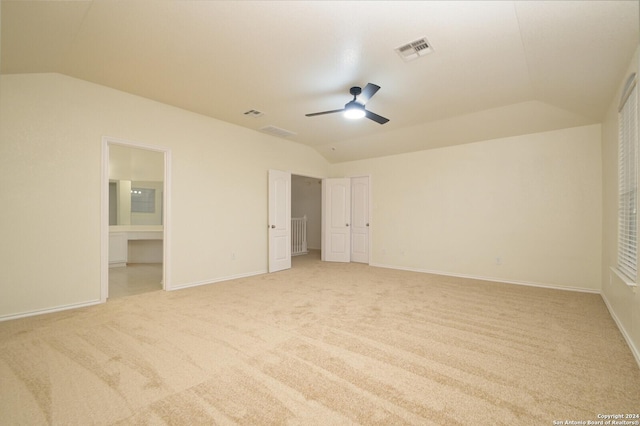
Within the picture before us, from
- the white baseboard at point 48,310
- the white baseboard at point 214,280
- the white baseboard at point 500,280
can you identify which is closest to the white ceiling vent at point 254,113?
the white baseboard at point 214,280

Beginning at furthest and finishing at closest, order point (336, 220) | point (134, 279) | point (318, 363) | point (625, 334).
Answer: point (336, 220) < point (134, 279) < point (625, 334) < point (318, 363)

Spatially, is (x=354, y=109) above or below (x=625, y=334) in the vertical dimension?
above

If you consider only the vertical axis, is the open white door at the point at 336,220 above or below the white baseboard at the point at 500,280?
above

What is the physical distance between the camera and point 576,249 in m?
4.61

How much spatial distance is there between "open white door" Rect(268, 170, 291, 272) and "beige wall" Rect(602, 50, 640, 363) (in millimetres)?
5233

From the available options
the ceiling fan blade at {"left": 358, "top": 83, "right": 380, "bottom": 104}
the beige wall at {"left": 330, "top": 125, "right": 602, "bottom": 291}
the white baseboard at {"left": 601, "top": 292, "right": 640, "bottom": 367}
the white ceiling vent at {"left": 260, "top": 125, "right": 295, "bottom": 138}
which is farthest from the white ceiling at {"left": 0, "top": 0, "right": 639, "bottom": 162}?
the white baseboard at {"left": 601, "top": 292, "right": 640, "bottom": 367}

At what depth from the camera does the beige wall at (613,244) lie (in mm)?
2568

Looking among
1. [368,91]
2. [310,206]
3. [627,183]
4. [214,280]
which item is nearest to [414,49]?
[368,91]

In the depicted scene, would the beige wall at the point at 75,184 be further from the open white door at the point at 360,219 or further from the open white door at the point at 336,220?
the open white door at the point at 360,219

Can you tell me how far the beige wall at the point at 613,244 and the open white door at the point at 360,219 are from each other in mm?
4280

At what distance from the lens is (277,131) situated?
5.85 m

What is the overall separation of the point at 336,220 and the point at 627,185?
5.39 m

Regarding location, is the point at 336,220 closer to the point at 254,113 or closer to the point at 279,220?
the point at 279,220

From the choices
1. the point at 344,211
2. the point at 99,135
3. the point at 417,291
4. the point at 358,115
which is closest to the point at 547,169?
the point at 417,291
